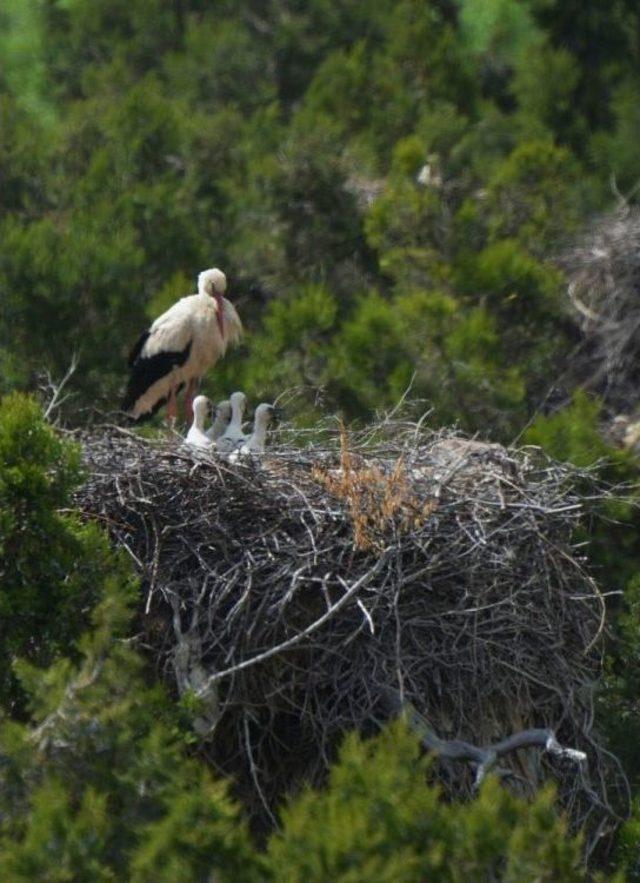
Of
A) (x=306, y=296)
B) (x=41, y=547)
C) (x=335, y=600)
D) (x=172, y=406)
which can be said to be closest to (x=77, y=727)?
(x=41, y=547)

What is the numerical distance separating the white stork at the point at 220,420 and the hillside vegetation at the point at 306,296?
121 cm

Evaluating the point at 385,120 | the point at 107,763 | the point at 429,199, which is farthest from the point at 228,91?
the point at 107,763

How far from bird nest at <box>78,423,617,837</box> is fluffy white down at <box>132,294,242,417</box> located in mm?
3343

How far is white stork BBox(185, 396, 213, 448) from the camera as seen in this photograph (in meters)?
13.4

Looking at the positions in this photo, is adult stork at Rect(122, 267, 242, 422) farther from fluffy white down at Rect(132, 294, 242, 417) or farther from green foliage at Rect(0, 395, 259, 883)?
green foliage at Rect(0, 395, 259, 883)

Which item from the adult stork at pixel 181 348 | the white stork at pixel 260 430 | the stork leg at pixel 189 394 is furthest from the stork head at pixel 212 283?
the white stork at pixel 260 430

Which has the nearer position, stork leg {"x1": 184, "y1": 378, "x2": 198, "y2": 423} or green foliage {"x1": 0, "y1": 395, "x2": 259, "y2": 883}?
green foliage {"x1": 0, "y1": 395, "x2": 259, "y2": 883}

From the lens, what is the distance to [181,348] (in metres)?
16.2

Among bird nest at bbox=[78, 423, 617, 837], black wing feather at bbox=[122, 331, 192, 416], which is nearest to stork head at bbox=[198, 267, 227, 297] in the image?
black wing feather at bbox=[122, 331, 192, 416]

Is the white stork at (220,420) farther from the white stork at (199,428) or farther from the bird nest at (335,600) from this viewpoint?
the bird nest at (335,600)

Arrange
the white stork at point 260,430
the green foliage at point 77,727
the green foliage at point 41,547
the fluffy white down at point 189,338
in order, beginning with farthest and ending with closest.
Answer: the fluffy white down at point 189,338
the white stork at point 260,430
the green foliage at point 41,547
the green foliage at point 77,727

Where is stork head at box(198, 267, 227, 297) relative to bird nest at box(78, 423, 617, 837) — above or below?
below

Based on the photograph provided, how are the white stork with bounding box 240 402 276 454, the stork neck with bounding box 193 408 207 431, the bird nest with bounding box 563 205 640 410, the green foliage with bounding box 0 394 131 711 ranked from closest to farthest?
the green foliage with bounding box 0 394 131 711 < the white stork with bounding box 240 402 276 454 < the stork neck with bounding box 193 408 207 431 < the bird nest with bounding box 563 205 640 410

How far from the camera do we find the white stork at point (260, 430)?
520 inches
